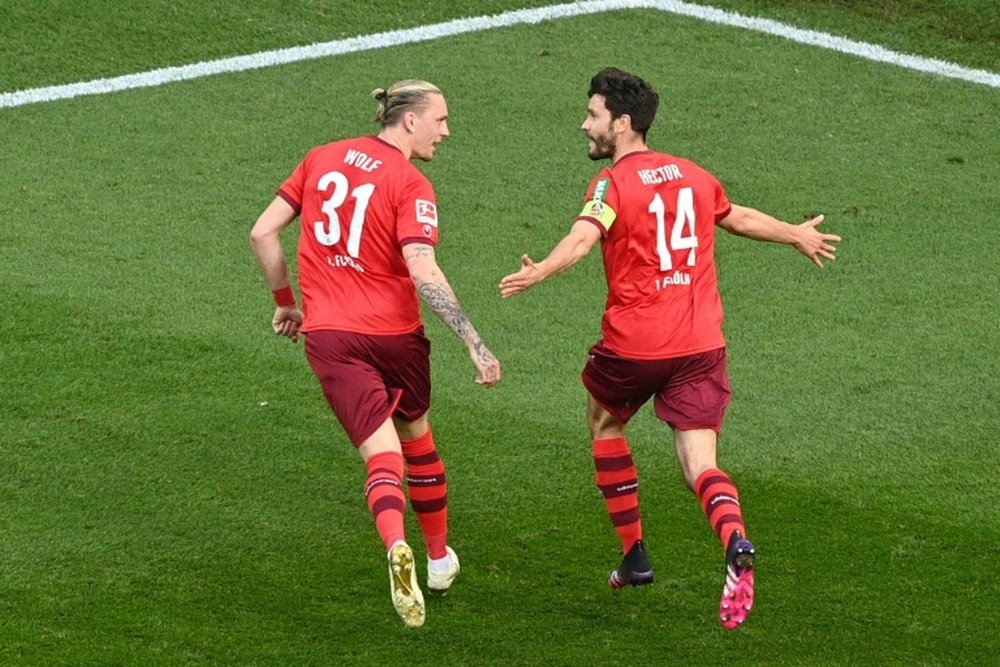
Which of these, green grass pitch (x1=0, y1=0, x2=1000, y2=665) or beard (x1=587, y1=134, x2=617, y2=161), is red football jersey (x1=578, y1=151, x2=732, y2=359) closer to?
beard (x1=587, y1=134, x2=617, y2=161)

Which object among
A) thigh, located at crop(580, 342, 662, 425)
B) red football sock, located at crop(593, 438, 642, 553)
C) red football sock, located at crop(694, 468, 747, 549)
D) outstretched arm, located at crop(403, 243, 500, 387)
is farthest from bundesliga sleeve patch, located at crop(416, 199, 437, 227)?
red football sock, located at crop(694, 468, 747, 549)

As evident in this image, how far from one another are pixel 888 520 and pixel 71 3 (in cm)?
1021

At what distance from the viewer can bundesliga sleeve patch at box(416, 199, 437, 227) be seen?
6.56m

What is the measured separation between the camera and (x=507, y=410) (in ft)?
30.0

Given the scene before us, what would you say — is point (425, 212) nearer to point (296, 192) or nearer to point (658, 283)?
point (296, 192)

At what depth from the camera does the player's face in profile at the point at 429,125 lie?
682cm

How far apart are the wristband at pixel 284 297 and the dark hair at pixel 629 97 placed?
1.51 meters

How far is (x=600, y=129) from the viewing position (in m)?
6.86

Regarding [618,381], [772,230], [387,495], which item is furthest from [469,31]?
[387,495]

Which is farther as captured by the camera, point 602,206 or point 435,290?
point 602,206

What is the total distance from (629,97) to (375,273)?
4.02ft

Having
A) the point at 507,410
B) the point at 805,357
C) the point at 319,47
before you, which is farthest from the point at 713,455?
the point at 319,47

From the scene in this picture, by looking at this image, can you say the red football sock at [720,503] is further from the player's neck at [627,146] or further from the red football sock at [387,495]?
the player's neck at [627,146]

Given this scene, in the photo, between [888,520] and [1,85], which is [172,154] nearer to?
[1,85]
